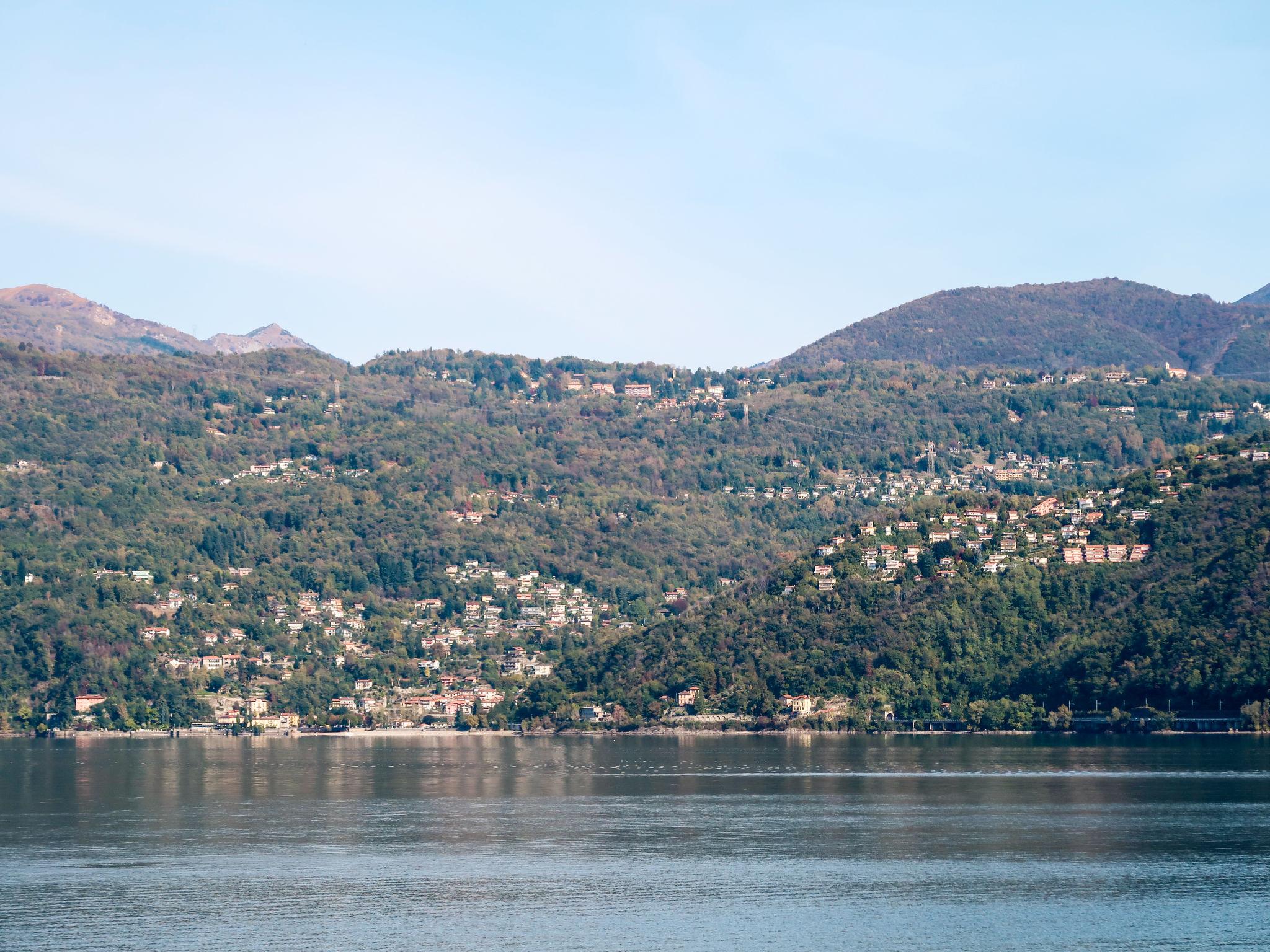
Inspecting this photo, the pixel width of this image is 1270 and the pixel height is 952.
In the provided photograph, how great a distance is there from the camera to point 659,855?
59.4m

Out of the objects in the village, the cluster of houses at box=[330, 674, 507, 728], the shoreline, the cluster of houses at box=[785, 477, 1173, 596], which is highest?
the cluster of houses at box=[785, 477, 1173, 596]

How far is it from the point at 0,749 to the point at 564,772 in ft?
185

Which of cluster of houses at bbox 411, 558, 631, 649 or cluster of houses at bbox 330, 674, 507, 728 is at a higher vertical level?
cluster of houses at bbox 411, 558, 631, 649

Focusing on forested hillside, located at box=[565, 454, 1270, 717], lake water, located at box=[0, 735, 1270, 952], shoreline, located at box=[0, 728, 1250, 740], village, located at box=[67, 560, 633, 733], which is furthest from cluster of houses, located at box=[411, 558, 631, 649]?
lake water, located at box=[0, 735, 1270, 952]

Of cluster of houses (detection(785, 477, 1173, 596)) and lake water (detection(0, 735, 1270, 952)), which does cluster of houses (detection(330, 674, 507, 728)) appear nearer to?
cluster of houses (detection(785, 477, 1173, 596))

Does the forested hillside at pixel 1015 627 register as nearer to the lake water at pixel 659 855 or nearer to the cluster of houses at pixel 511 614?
the lake water at pixel 659 855

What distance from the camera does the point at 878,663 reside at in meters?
126

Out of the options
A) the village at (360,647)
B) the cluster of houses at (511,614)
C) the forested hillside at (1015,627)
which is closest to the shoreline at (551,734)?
the village at (360,647)

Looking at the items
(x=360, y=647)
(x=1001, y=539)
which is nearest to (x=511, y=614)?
(x=360, y=647)

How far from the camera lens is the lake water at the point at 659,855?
46344mm

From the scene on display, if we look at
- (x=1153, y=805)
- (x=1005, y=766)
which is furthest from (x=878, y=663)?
(x=1153, y=805)

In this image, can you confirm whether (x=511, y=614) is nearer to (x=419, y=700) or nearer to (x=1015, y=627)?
(x=419, y=700)

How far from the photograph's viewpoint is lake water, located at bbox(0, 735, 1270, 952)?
4634cm

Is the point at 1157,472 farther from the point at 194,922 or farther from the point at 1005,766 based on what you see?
the point at 194,922
